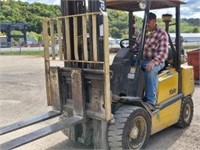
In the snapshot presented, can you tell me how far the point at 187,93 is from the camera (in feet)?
21.9

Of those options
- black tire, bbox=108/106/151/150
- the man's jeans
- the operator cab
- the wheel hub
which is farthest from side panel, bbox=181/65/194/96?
the wheel hub

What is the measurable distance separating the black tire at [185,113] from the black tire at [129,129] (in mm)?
1316

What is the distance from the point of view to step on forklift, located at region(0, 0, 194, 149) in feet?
16.0

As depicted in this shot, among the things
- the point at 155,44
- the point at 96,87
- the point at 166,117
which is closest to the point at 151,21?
the point at 155,44

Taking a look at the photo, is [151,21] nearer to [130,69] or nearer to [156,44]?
[156,44]

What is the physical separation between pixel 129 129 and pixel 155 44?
1.51 metres

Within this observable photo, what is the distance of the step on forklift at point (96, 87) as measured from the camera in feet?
16.0

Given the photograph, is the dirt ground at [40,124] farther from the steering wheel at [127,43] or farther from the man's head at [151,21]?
the man's head at [151,21]

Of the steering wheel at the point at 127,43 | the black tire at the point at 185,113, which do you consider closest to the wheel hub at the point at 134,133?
the steering wheel at the point at 127,43

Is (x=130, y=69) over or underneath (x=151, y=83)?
over

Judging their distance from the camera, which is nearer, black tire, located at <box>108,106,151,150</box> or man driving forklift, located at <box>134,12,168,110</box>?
black tire, located at <box>108,106,151,150</box>

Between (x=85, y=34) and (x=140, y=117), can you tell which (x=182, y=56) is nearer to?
(x=140, y=117)

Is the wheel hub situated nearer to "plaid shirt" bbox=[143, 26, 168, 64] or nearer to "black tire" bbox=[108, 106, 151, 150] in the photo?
"black tire" bbox=[108, 106, 151, 150]

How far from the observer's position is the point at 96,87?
4953 millimetres
